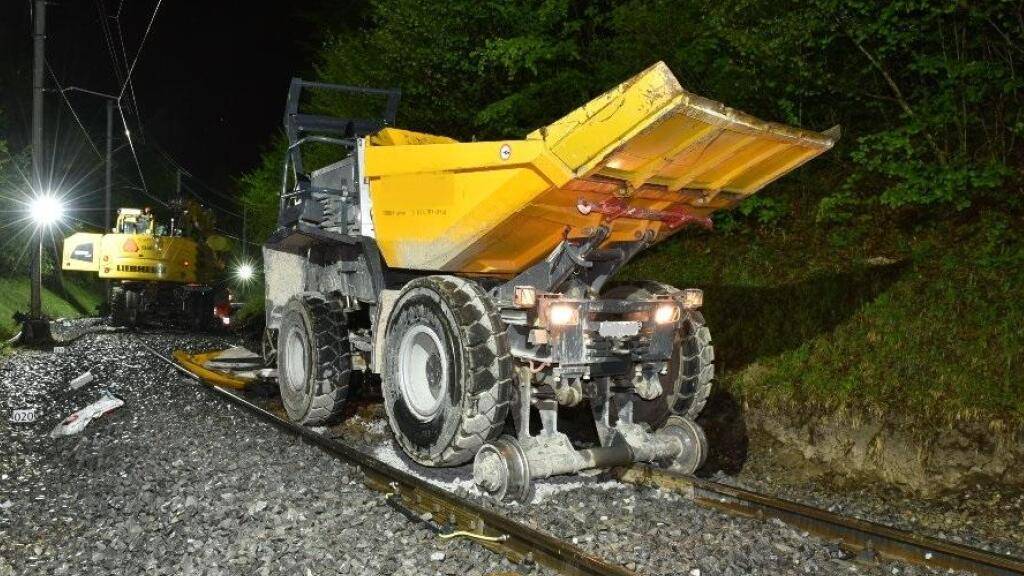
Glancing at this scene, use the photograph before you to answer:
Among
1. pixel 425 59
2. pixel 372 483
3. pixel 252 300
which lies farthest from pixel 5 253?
pixel 372 483

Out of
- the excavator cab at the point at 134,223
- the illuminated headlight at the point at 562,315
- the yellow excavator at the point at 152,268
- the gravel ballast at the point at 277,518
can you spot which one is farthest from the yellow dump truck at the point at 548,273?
the excavator cab at the point at 134,223

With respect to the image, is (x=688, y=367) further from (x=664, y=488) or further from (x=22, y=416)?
(x=22, y=416)

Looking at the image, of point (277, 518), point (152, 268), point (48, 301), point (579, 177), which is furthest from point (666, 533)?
point (48, 301)

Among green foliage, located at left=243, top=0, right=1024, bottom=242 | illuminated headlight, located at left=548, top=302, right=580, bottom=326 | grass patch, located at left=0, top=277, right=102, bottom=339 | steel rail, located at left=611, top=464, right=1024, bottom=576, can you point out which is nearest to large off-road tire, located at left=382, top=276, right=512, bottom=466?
illuminated headlight, located at left=548, top=302, right=580, bottom=326

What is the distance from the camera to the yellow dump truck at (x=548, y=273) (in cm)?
426

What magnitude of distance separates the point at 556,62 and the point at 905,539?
978cm

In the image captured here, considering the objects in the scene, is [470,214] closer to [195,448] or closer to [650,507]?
[650,507]

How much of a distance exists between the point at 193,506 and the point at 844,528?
13.2ft

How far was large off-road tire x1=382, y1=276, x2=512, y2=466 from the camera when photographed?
4.73 metres

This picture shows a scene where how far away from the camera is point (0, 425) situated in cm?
767

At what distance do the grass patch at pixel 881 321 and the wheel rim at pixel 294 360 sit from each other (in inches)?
178

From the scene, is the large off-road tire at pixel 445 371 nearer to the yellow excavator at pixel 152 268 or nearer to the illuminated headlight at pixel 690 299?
the illuminated headlight at pixel 690 299

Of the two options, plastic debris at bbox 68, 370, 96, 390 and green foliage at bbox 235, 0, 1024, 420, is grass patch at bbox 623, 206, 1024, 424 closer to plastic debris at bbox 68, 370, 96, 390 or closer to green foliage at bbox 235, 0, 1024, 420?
green foliage at bbox 235, 0, 1024, 420

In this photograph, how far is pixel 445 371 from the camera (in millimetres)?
5027
